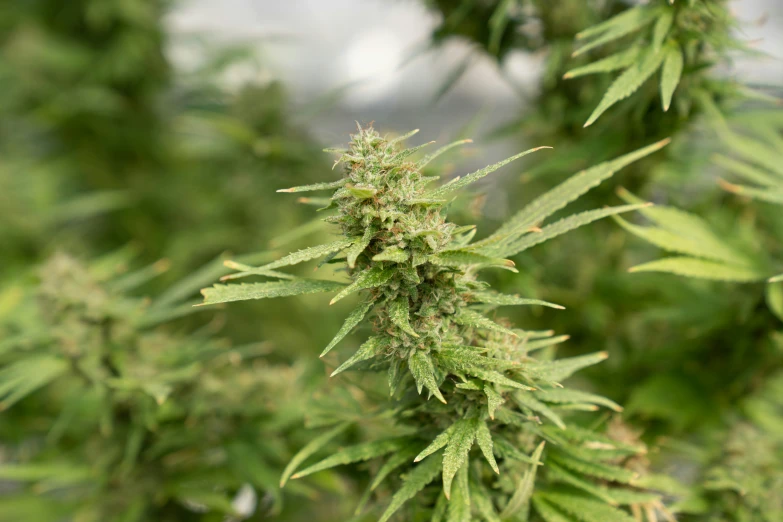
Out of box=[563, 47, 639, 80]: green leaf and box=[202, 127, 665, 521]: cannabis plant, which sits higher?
box=[563, 47, 639, 80]: green leaf

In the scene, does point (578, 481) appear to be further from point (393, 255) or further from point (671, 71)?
point (671, 71)

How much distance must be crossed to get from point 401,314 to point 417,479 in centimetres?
15

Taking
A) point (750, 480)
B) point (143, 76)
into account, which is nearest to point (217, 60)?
point (143, 76)

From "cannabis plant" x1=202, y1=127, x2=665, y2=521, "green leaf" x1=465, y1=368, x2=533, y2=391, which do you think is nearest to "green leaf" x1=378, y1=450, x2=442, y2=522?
"cannabis plant" x1=202, y1=127, x2=665, y2=521

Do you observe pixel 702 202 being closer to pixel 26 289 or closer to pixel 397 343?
pixel 397 343

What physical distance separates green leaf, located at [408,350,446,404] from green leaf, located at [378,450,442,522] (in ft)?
0.31

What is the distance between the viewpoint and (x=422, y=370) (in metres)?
0.45

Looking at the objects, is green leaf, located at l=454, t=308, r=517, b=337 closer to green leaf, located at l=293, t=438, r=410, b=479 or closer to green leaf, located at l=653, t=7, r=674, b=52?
green leaf, located at l=293, t=438, r=410, b=479

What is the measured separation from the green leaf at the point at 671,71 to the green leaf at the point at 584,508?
1.21ft

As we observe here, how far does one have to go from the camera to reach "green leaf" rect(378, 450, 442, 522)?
497mm

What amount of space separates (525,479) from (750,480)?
275 millimetres

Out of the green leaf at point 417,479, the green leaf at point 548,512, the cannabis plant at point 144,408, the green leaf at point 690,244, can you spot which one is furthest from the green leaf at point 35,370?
the green leaf at point 690,244

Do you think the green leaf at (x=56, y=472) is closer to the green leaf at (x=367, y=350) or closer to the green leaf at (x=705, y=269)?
the green leaf at (x=367, y=350)

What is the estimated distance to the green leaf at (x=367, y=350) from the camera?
45 centimetres
